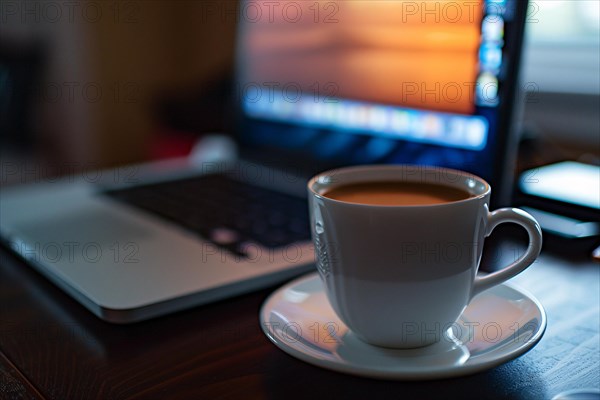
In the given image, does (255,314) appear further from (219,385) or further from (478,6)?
(478,6)

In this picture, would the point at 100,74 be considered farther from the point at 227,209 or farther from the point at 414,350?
the point at 414,350

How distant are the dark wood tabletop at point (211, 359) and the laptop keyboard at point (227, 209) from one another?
4.1 inches

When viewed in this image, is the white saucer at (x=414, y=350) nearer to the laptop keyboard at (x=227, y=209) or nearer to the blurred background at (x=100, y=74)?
the laptop keyboard at (x=227, y=209)

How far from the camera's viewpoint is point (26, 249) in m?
0.58

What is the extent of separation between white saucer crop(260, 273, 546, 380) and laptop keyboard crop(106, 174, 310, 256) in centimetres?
12

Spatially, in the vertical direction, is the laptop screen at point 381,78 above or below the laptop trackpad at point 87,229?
above

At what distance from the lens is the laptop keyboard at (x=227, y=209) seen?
614 mm

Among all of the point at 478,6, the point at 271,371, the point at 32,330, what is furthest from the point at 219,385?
the point at 478,6

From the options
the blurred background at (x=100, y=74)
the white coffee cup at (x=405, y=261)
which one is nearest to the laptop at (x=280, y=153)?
the white coffee cup at (x=405, y=261)

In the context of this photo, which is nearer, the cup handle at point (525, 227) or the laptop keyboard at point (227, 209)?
the cup handle at point (525, 227)

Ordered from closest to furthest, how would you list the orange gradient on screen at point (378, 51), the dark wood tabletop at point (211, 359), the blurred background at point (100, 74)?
the dark wood tabletop at point (211, 359) → the orange gradient on screen at point (378, 51) → the blurred background at point (100, 74)

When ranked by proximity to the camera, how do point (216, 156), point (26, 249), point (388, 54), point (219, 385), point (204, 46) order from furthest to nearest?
1. point (204, 46)
2. point (216, 156)
3. point (388, 54)
4. point (26, 249)
5. point (219, 385)

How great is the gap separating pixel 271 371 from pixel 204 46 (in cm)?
205

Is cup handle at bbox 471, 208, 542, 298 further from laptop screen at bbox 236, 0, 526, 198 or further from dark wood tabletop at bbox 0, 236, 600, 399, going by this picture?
laptop screen at bbox 236, 0, 526, 198
